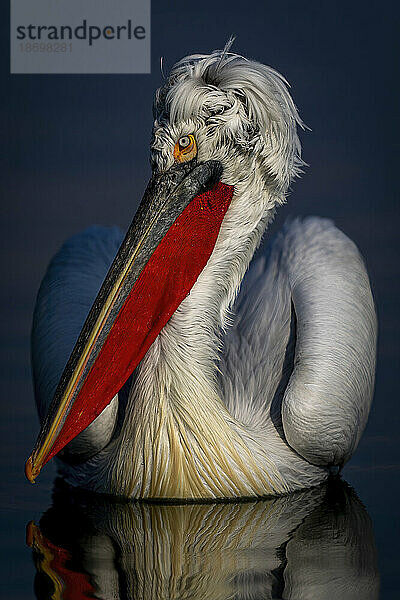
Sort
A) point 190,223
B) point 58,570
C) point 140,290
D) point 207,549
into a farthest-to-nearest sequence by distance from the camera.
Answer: point 190,223 < point 140,290 < point 207,549 < point 58,570

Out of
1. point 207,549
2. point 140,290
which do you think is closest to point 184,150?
point 140,290

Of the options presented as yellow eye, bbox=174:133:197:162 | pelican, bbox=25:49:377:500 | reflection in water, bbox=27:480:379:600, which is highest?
yellow eye, bbox=174:133:197:162

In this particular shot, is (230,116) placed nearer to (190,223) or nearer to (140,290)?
(190,223)

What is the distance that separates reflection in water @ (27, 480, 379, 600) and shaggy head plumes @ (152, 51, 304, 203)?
1.18 metres

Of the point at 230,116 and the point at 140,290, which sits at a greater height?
the point at 230,116

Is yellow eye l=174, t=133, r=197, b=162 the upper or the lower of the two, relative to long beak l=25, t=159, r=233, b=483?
upper

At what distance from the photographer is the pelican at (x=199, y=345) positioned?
4148 millimetres

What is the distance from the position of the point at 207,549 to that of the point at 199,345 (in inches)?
31.4

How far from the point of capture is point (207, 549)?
3.80m

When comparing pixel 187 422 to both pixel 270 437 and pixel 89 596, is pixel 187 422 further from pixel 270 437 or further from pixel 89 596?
pixel 89 596

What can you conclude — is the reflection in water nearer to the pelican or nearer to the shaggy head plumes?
the pelican

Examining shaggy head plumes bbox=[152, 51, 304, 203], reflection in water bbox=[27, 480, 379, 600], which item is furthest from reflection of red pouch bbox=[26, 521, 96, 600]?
shaggy head plumes bbox=[152, 51, 304, 203]

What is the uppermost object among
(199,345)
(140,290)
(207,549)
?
(140,290)

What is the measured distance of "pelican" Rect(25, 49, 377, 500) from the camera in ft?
13.6
